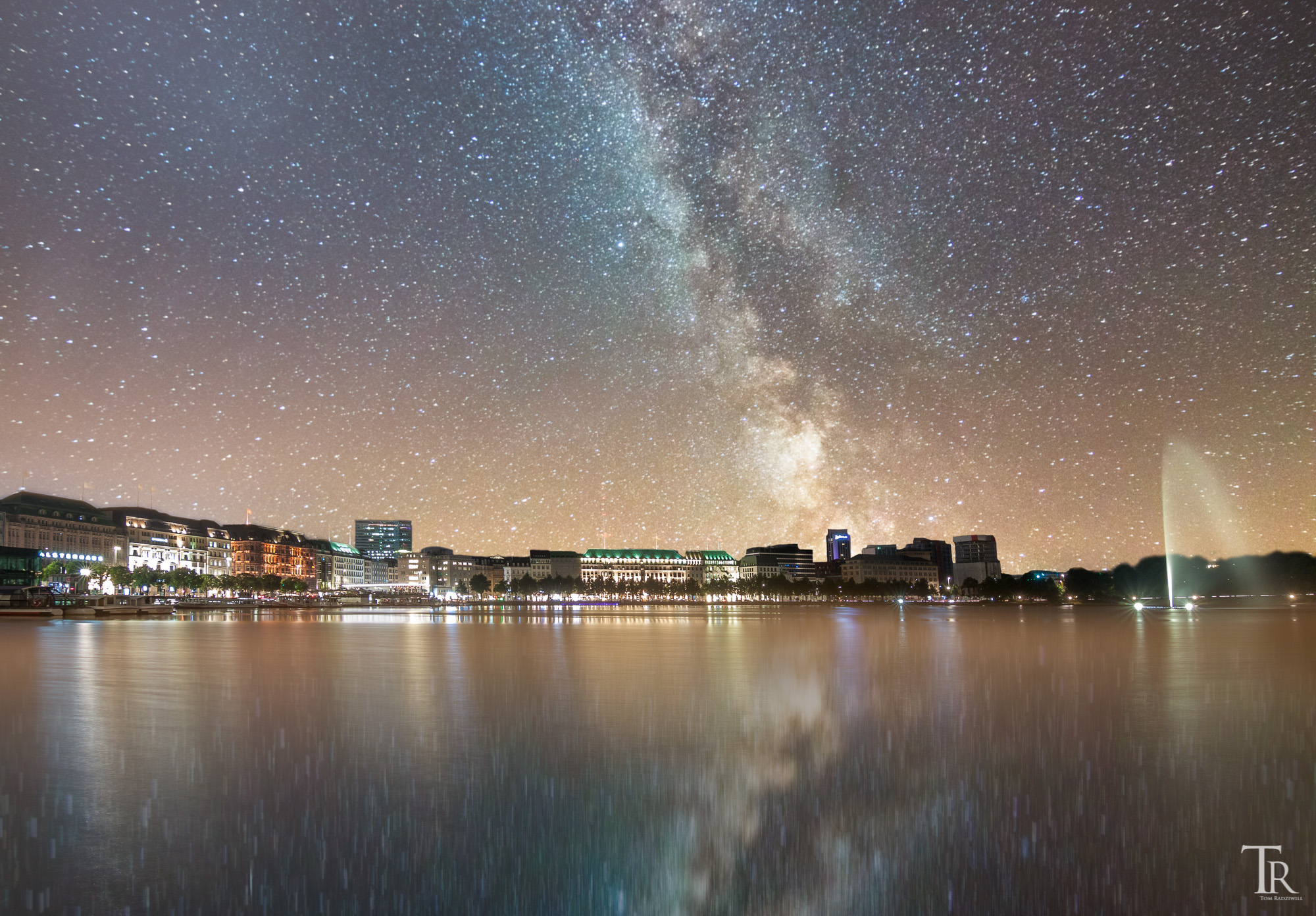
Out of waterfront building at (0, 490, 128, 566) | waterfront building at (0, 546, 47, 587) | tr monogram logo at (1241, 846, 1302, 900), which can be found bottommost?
tr monogram logo at (1241, 846, 1302, 900)

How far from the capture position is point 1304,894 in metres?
7.90

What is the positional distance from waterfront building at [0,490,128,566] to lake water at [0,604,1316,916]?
17170cm

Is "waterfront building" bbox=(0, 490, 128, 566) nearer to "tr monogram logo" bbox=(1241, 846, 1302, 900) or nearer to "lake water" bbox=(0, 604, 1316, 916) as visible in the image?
"lake water" bbox=(0, 604, 1316, 916)

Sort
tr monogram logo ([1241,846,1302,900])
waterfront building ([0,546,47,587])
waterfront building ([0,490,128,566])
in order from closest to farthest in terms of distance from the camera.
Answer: tr monogram logo ([1241,846,1302,900]) < waterfront building ([0,546,47,587]) < waterfront building ([0,490,128,566])

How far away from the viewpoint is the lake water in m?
7.97

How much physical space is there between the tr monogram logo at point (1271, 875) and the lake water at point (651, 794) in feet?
0.26

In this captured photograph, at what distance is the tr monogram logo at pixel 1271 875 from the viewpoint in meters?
7.95

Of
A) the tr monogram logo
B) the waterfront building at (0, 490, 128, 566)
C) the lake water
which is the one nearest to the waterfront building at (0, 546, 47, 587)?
the waterfront building at (0, 490, 128, 566)

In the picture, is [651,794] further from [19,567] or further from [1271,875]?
[19,567]

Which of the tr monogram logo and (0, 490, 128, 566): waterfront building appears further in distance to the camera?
(0, 490, 128, 566): waterfront building

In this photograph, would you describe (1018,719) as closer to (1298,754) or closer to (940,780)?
(1298,754)

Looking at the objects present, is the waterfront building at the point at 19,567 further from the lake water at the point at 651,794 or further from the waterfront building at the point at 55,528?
the lake water at the point at 651,794

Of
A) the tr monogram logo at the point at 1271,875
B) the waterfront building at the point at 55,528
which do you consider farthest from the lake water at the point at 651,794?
the waterfront building at the point at 55,528

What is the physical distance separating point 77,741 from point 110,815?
19.2 feet
